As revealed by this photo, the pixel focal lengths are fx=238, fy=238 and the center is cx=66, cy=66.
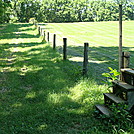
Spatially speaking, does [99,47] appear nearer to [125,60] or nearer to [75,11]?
[125,60]

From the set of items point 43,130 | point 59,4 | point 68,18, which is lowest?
point 43,130

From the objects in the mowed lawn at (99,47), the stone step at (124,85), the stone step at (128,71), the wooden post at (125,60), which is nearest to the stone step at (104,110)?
the stone step at (124,85)

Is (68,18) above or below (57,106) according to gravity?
above

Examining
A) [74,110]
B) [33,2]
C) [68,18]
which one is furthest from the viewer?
[68,18]

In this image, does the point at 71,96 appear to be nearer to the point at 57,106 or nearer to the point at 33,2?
the point at 57,106

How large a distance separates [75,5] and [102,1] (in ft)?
34.1

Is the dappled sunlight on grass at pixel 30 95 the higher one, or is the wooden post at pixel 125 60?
the wooden post at pixel 125 60

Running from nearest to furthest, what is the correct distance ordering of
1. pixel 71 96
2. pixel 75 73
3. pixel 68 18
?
1. pixel 71 96
2. pixel 75 73
3. pixel 68 18

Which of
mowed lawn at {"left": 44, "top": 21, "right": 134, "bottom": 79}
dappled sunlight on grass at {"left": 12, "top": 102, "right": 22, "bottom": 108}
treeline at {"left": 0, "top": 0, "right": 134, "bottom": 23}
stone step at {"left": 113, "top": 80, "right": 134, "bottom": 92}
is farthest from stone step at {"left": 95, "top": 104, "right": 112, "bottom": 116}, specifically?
treeline at {"left": 0, "top": 0, "right": 134, "bottom": 23}

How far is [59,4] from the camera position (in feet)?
295

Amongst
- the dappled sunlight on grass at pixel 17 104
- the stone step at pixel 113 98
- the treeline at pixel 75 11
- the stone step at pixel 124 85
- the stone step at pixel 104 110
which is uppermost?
the treeline at pixel 75 11

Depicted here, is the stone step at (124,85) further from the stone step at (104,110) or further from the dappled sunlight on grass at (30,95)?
the dappled sunlight on grass at (30,95)

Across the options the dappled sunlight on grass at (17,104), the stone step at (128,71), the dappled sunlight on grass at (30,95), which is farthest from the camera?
the dappled sunlight on grass at (30,95)

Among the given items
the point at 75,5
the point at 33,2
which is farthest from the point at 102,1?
the point at 33,2
